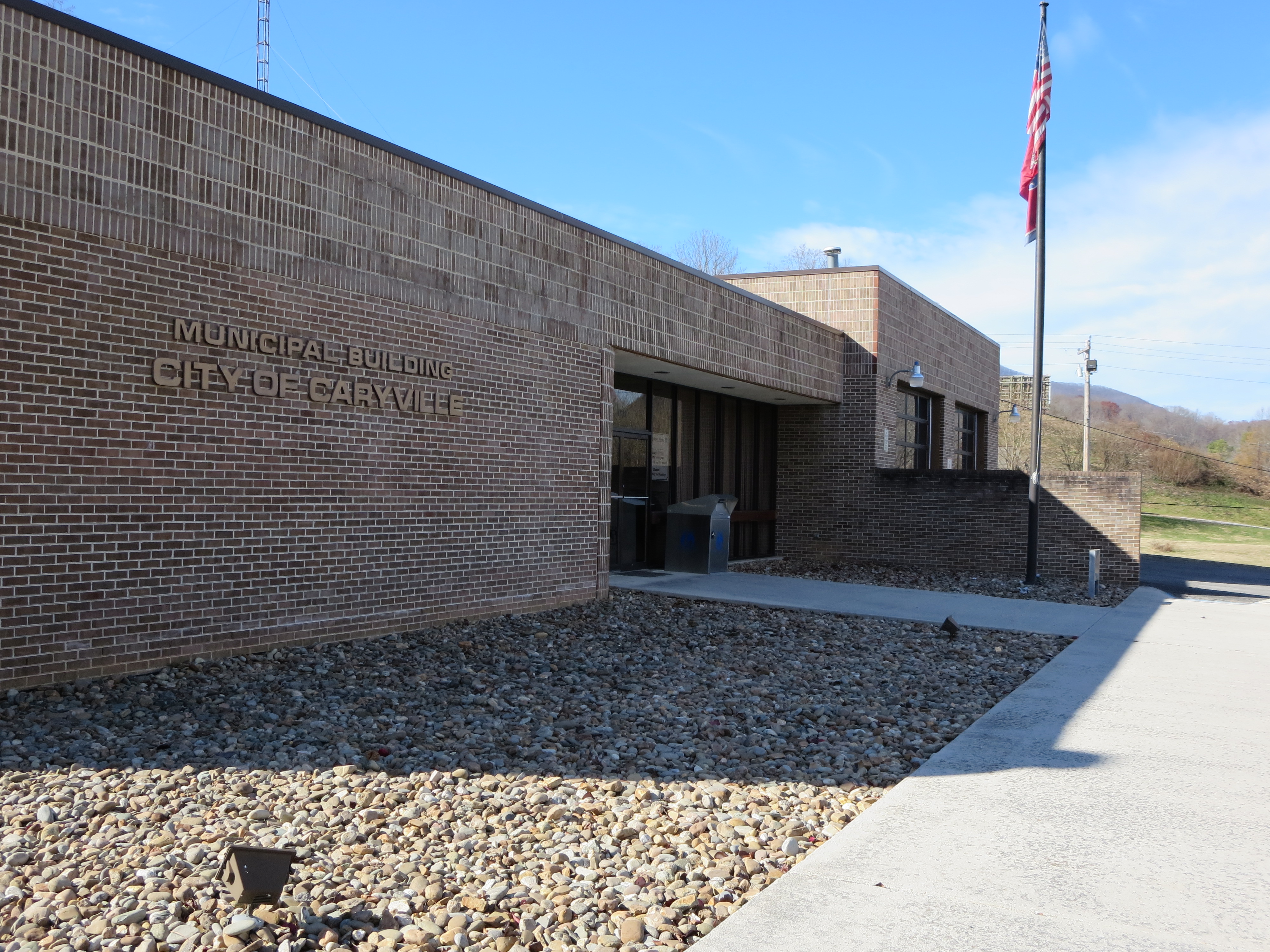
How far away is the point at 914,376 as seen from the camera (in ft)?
62.4

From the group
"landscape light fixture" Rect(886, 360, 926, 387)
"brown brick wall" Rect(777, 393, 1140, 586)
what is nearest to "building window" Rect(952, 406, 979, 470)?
"landscape light fixture" Rect(886, 360, 926, 387)

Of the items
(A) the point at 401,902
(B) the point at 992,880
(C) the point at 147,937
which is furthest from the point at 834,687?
(C) the point at 147,937

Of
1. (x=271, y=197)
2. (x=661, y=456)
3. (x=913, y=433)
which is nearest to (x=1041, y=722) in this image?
(x=271, y=197)

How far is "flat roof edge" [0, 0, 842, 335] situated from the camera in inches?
265

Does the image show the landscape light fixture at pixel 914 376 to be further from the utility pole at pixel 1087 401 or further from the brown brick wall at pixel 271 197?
the utility pole at pixel 1087 401

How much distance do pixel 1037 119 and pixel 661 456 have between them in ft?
25.6

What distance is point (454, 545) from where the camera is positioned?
9.98m

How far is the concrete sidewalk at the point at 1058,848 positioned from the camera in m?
3.53

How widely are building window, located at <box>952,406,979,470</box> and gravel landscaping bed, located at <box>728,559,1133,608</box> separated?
317 inches

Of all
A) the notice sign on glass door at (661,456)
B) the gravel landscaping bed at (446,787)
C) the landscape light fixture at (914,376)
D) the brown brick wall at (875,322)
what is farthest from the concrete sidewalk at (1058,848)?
the brown brick wall at (875,322)

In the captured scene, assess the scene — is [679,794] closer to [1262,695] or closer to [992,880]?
[992,880]

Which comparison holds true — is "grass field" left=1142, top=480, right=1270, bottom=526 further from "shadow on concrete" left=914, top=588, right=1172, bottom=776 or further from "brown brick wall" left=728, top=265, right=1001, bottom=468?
"shadow on concrete" left=914, top=588, right=1172, bottom=776

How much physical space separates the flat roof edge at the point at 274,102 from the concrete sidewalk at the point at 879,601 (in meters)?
4.51

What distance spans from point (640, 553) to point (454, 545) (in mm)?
6393
